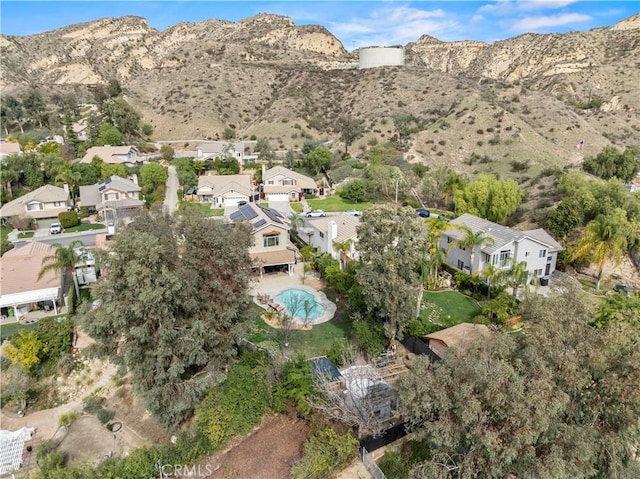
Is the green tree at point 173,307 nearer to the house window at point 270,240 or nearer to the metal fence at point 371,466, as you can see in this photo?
the metal fence at point 371,466

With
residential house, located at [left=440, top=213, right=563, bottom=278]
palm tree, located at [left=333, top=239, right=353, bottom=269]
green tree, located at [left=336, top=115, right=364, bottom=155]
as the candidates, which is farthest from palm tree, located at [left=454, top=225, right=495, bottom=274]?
green tree, located at [left=336, top=115, right=364, bottom=155]

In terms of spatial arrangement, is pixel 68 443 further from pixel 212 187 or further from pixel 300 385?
pixel 212 187

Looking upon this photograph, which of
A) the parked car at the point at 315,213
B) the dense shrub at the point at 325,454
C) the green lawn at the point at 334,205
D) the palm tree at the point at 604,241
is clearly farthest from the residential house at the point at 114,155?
the palm tree at the point at 604,241

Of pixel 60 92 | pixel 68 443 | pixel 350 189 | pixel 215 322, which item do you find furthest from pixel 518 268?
pixel 60 92

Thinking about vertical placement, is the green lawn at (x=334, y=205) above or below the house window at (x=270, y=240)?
below

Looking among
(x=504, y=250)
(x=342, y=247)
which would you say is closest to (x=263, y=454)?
(x=342, y=247)

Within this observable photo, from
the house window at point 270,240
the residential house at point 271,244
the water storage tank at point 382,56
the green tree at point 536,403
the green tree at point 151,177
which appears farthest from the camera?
the water storage tank at point 382,56

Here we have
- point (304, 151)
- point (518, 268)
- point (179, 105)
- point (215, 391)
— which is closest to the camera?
point (215, 391)
